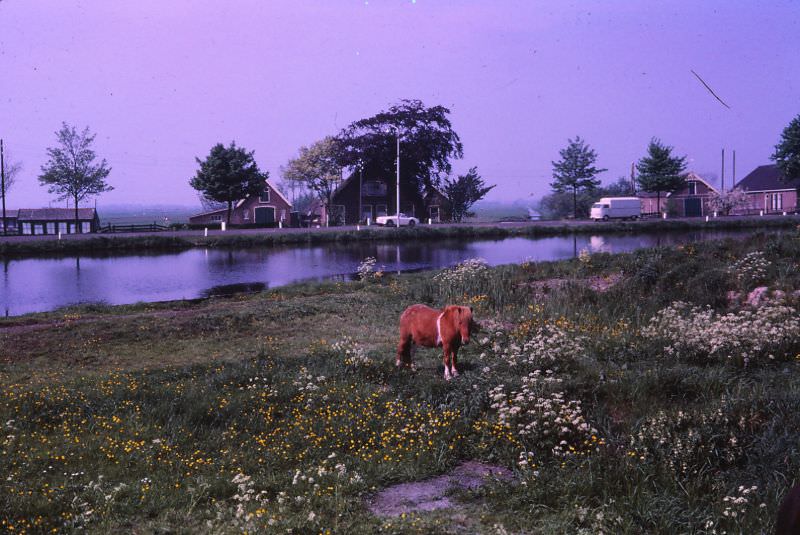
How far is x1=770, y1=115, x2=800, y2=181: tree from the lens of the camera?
8325 centimetres

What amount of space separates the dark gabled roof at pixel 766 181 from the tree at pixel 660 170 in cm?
1550

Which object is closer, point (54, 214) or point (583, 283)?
point (583, 283)

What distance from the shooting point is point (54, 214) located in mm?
87500

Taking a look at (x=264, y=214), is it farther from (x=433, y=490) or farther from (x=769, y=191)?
(x=433, y=490)

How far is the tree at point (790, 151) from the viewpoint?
8325 cm

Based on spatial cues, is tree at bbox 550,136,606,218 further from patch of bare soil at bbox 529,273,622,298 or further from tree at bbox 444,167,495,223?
patch of bare soil at bbox 529,273,622,298

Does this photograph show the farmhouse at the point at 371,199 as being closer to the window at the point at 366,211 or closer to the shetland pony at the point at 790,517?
the window at the point at 366,211

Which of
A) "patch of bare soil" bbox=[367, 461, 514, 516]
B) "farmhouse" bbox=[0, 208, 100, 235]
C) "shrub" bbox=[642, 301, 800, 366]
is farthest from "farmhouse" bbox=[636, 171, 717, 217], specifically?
"patch of bare soil" bbox=[367, 461, 514, 516]

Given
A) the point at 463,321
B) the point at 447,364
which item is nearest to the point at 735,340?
the point at 463,321

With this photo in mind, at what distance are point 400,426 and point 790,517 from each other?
5864 mm

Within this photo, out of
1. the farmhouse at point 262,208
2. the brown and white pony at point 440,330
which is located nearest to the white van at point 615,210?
the farmhouse at point 262,208

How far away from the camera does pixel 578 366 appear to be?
36.1 ft

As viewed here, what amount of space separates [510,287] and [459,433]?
40.4 ft

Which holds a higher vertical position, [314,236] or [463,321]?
[314,236]
